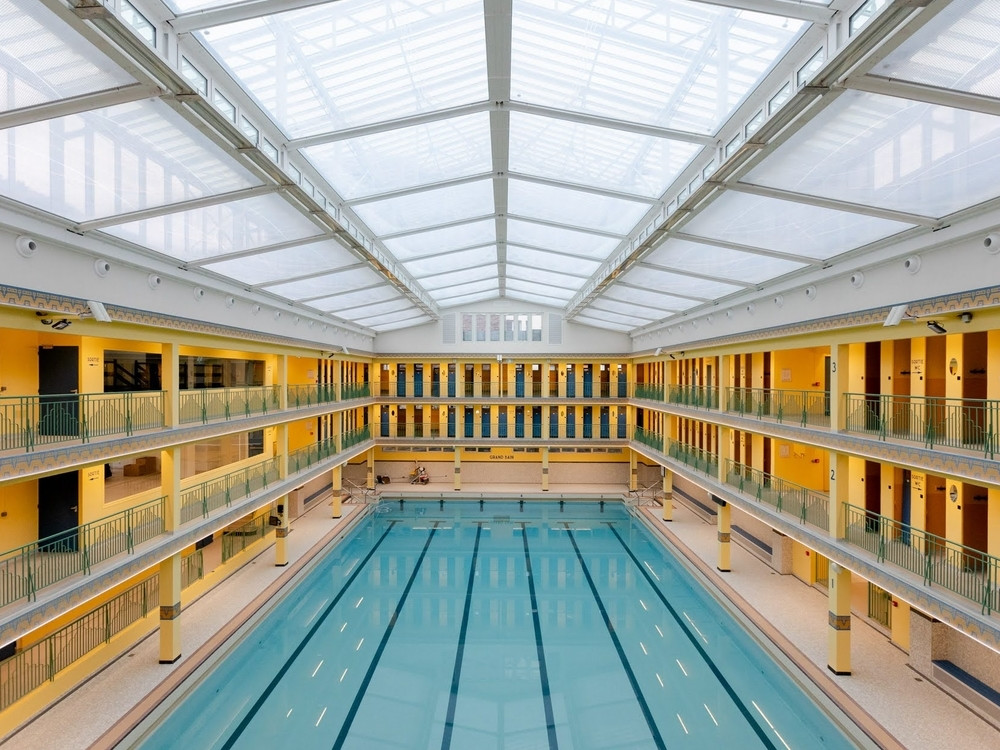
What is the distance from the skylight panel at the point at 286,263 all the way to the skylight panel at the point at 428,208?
918mm

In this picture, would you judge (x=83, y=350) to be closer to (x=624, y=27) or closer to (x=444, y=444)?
(x=624, y=27)

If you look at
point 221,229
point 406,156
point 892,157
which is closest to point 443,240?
point 406,156

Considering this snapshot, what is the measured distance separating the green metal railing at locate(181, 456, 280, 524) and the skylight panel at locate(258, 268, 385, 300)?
4.01m

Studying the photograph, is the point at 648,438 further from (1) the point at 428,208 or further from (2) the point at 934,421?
(1) the point at 428,208

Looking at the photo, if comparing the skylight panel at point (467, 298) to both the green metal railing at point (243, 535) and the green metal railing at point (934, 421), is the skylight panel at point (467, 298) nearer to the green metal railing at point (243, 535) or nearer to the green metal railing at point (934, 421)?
the green metal railing at point (243, 535)

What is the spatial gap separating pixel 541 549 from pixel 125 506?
34.7ft

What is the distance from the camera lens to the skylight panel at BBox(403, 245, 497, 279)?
12.9 m

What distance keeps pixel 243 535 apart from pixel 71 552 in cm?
663

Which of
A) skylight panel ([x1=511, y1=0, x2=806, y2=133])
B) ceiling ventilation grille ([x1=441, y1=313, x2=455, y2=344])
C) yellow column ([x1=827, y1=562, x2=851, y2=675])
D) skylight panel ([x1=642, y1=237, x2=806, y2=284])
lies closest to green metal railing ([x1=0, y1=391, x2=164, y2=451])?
skylight panel ([x1=511, y1=0, x2=806, y2=133])

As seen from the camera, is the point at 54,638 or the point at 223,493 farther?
the point at 223,493

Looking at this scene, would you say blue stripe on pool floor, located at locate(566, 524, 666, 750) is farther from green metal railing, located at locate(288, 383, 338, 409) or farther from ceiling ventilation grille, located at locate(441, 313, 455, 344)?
ceiling ventilation grille, located at locate(441, 313, 455, 344)

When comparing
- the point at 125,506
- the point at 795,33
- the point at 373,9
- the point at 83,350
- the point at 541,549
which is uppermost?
the point at 373,9

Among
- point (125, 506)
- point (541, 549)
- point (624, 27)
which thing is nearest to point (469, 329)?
point (541, 549)

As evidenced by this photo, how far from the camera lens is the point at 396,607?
12.1m
